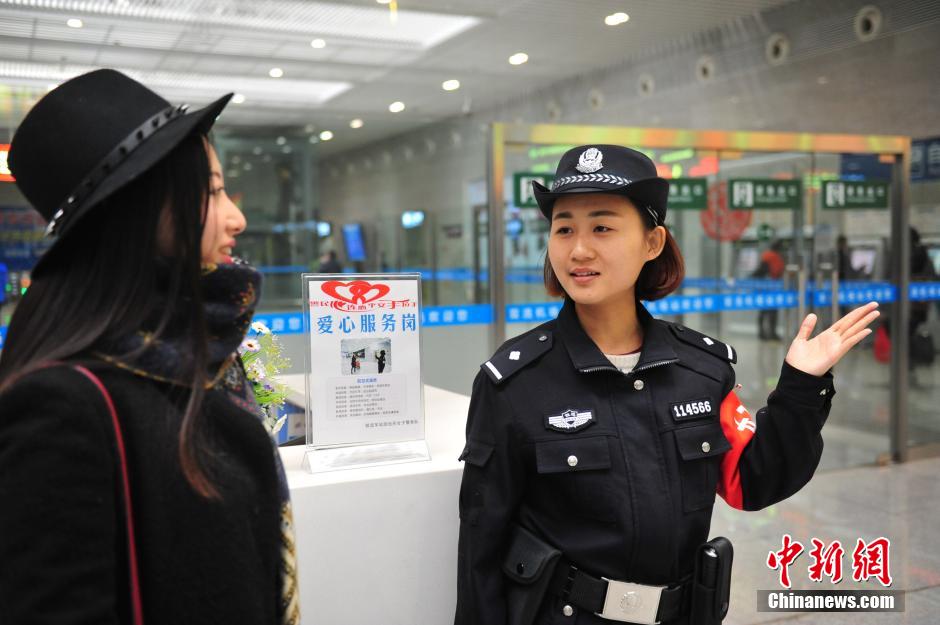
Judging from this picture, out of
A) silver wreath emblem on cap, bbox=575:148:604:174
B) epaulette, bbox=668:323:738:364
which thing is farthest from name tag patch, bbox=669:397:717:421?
silver wreath emblem on cap, bbox=575:148:604:174

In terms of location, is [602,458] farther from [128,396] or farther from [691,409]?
[128,396]

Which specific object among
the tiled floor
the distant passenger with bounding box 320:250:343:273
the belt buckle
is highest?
the distant passenger with bounding box 320:250:343:273

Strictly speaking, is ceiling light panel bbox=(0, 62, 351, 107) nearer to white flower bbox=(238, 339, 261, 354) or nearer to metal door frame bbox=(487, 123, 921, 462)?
metal door frame bbox=(487, 123, 921, 462)

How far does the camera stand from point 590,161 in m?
1.57

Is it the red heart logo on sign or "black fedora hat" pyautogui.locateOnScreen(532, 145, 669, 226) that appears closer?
"black fedora hat" pyautogui.locateOnScreen(532, 145, 669, 226)

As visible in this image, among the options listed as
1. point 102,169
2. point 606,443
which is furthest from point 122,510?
point 606,443

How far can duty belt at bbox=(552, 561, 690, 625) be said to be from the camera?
147cm

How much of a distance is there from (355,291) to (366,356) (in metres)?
0.16

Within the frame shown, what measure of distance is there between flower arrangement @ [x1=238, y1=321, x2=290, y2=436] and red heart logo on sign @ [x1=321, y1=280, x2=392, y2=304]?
223 mm

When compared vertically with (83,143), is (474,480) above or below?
below

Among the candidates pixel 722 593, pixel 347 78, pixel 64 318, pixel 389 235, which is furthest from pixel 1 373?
pixel 347 78

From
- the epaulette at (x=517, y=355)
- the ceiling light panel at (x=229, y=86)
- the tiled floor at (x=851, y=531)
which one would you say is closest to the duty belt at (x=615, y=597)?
the epaulette at (x=517, y=355)

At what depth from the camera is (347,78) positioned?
9836 millimetres

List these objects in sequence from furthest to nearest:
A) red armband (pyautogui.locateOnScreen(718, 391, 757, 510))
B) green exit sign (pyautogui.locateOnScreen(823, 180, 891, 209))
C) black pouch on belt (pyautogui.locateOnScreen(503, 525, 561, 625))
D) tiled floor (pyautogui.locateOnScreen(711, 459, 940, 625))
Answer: green exit sign (pyautogui.locateOnScreen(823, 180, 891, 209)) → tiled floor (pyautogui.locateOnScreen(711, 459, 940, 625)) → red armband (pyautogui.locateOnScreen(718, 391, 757, 510)) → black pouch on belt (pyautogui.locateOnScreen(503, 525, 561, 625))
